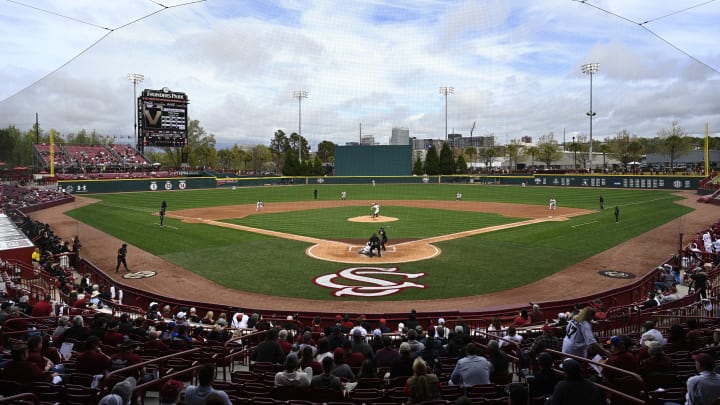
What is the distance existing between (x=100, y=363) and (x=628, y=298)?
688 inches

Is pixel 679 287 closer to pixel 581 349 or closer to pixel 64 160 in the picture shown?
pixel 581 349

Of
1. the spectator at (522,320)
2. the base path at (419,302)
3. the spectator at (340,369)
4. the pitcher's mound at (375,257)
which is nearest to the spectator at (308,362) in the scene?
the spectator at (340,369)

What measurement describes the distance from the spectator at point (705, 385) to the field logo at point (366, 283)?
44.3 ft

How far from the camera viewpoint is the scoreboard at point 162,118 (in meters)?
70.0

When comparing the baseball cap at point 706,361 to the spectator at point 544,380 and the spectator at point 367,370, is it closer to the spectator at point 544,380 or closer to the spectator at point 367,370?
the spectator at point 544,380

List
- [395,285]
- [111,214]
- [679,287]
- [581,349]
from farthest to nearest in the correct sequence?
[111,214], [395,285], [679,287], [581,349]

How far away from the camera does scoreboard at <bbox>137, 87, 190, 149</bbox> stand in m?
70.0

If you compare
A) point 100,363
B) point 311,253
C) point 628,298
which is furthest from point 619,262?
point 100,363

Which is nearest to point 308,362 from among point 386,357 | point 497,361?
point 386,357

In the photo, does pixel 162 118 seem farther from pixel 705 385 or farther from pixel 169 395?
pixel 705 385

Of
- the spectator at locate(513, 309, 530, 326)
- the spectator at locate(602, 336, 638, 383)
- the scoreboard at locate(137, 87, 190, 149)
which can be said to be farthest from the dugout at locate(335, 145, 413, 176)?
the spectator at locate(602, 336, 638, 383)

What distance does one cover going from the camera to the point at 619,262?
23.8 metres

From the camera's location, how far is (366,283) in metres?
20.3

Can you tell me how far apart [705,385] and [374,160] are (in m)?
98.4
